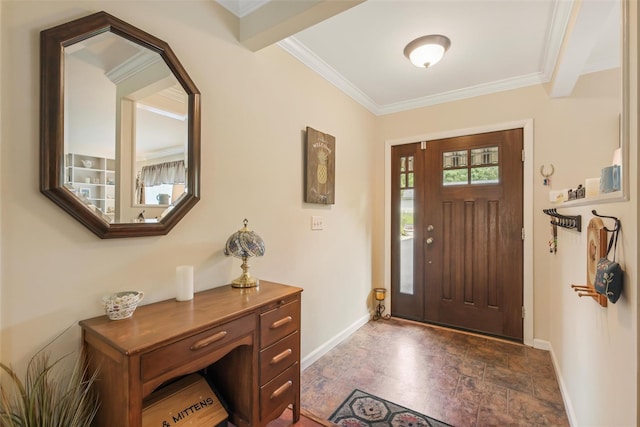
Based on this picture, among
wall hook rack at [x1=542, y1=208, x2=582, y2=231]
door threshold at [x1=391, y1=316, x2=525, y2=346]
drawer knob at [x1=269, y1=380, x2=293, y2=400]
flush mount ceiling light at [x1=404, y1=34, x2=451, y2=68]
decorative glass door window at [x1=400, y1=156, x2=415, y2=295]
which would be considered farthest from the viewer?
decorative glass door window at [x1=400, y1=156, x2=415, y2=295]

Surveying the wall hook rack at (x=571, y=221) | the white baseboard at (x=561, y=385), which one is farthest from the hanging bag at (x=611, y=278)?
the white baseboard at (x=561, y=385)

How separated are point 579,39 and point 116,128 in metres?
2.64

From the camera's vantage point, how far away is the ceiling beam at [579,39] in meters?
1.52

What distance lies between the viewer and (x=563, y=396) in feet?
6.21

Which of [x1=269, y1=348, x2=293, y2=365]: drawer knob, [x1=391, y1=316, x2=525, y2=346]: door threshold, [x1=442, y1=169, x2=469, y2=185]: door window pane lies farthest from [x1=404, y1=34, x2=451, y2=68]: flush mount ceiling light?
[x1=391, y1=316, x2=525, y2=346]: door threshold

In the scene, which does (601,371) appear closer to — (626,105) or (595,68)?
(626,105)

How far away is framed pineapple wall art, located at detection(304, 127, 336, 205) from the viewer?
2330mm

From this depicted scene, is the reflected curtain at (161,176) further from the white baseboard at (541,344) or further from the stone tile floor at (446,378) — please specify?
the white baseboard at (541,344)

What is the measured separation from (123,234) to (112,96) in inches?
23.6

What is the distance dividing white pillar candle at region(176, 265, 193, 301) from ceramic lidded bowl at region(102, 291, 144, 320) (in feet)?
0.71

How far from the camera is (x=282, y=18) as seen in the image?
5.16ft

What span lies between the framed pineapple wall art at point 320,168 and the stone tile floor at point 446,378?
135cm

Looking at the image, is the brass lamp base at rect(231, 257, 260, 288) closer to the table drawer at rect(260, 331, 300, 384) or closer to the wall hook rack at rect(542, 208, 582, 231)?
the table drawer at rect(260, 331, 300, 384)

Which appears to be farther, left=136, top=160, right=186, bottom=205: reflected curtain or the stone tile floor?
the stone tile floor
